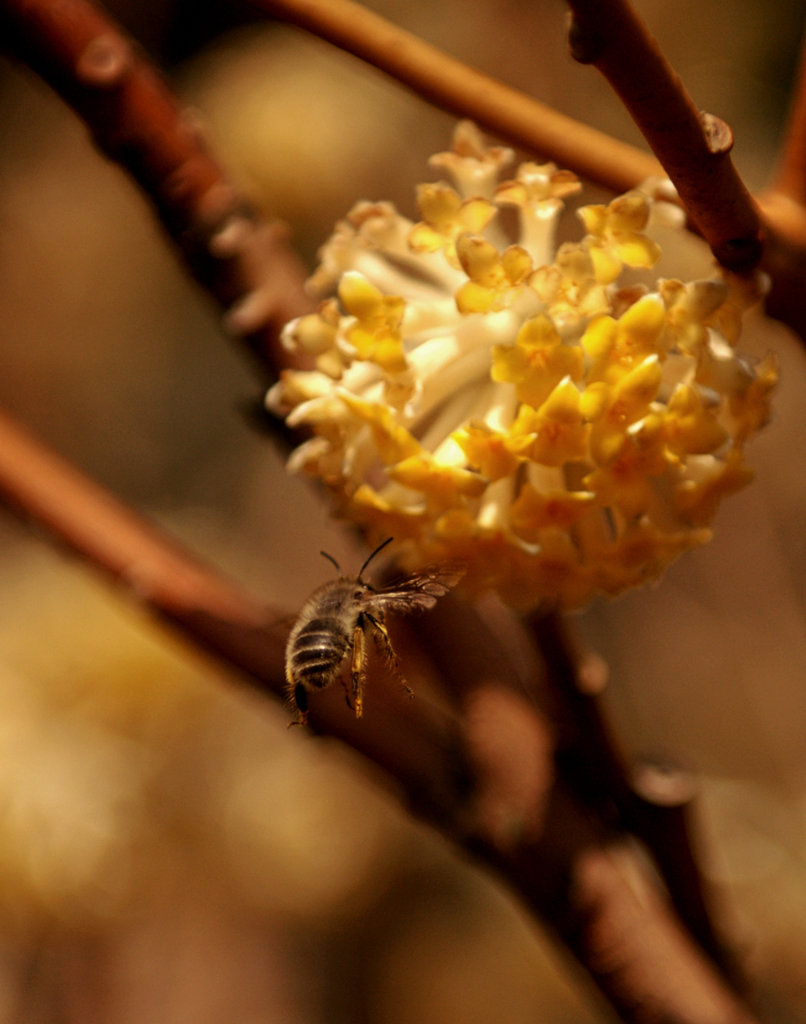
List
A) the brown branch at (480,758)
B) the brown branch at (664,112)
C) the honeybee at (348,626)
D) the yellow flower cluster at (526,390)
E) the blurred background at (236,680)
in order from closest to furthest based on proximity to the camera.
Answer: the brown branch at (664,112), the yellow flower cluster at (526,390), the honeybee at (348,626), the brown branch at (480,758), the blurred background at (236,680)

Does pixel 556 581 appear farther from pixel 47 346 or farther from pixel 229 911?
pixel 47 346

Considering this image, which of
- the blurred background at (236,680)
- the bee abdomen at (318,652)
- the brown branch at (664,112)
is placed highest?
the brown branch at (664,112)

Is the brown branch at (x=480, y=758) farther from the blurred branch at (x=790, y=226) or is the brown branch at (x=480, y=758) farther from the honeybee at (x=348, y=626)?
the blurred branch at (x=790, y=226)

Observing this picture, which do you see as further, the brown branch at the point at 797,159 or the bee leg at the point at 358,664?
the bee leg at the point at 358,664

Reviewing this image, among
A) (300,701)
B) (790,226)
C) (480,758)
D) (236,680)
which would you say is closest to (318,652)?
(300,701)

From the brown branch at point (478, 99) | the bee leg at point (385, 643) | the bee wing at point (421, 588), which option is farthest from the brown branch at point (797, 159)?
the bee leg at point (385, 643)

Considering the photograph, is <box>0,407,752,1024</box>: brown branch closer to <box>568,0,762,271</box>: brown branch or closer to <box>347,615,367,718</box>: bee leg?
<box>347,615,367,718</box>: bee leg

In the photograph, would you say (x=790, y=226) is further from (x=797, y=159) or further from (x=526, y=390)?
(x=526, y=390)

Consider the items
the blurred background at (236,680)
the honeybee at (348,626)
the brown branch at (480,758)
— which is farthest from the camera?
the blurred background at (236,680)
